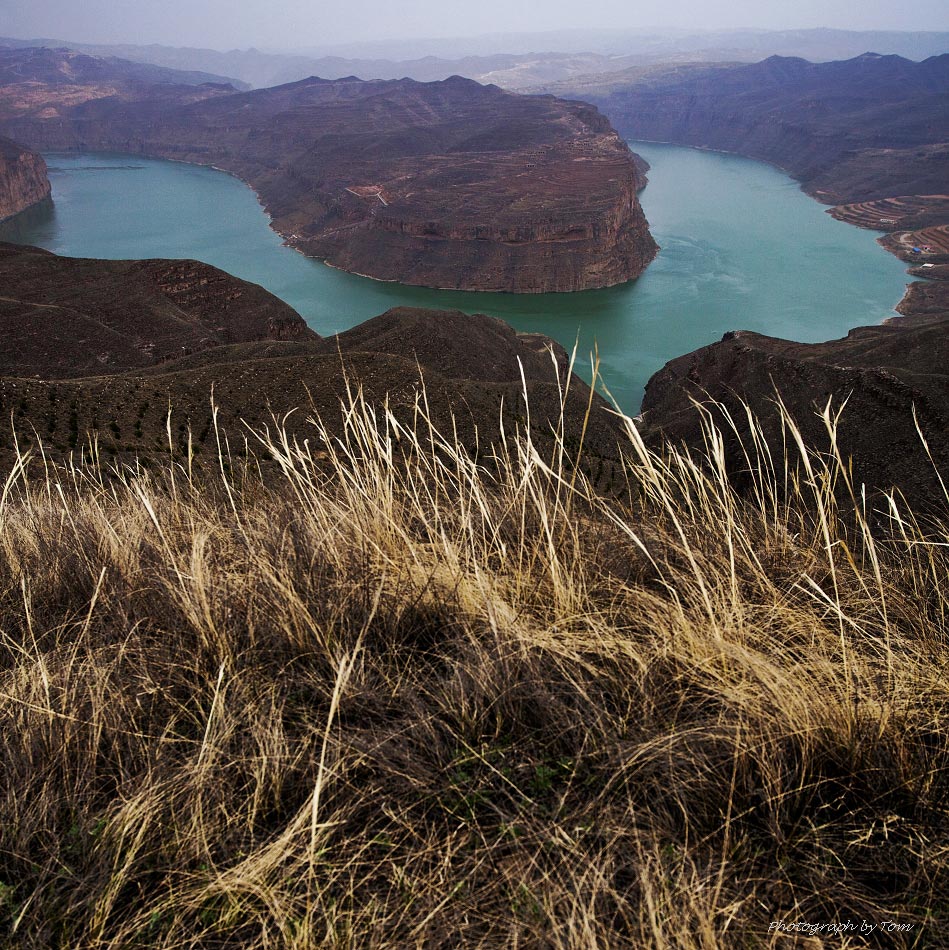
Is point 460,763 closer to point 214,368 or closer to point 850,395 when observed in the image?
point 850,395

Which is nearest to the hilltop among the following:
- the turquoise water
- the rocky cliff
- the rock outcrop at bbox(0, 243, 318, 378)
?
the rock outcrop at bbox(0, 243, 318, 378)

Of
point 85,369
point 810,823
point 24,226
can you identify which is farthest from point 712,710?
point 24,226

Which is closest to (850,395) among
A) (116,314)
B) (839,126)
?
(116,314)

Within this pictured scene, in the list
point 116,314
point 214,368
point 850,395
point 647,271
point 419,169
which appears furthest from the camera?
point 419,169

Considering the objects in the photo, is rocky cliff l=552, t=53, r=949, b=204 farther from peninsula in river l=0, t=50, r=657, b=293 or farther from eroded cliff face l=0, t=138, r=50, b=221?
eroded cliff face l=0, t=138, r=50, b=221

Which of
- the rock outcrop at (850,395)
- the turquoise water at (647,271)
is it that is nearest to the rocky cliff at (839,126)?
the turquoise water at (647,271)

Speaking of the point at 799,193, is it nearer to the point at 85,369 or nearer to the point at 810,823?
the point at 85,369
